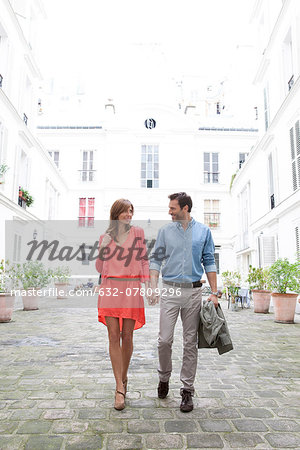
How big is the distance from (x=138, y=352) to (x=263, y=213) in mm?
11310

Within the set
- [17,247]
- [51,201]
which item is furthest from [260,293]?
[51,201]

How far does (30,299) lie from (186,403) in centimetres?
853

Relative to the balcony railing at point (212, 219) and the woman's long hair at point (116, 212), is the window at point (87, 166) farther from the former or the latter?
the woman's long hair at point (116, 212)

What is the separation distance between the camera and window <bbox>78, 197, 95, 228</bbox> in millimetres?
25422

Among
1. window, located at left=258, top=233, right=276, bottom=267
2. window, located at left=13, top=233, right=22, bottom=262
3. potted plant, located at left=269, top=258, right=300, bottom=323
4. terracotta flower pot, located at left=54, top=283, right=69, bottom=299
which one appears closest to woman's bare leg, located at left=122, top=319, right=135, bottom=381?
potted plant, located at left=269, top=258, right=300, bottom=323

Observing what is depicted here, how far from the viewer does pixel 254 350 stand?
546 cm

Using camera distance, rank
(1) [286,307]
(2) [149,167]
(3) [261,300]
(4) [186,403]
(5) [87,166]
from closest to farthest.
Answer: (4) [186,403], (1) [286,307], (3) [261,300], (5) [87,166], (2) [149,167]

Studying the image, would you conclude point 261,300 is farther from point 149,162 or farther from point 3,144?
point 149,162

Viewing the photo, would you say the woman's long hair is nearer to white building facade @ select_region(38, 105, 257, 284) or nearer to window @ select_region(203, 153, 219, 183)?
white building facade @ select_region(38, 105, 257, 284)

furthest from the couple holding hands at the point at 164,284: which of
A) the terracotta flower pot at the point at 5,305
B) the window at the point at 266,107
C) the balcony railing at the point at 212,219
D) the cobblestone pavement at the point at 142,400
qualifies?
the balcony railing at the point at 212,219

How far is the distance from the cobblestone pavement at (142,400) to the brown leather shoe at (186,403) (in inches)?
2.3

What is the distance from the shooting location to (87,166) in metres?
26.3

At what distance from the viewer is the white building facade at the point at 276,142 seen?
11.4 m

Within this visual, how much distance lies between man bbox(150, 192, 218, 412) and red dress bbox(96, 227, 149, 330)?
16cm
